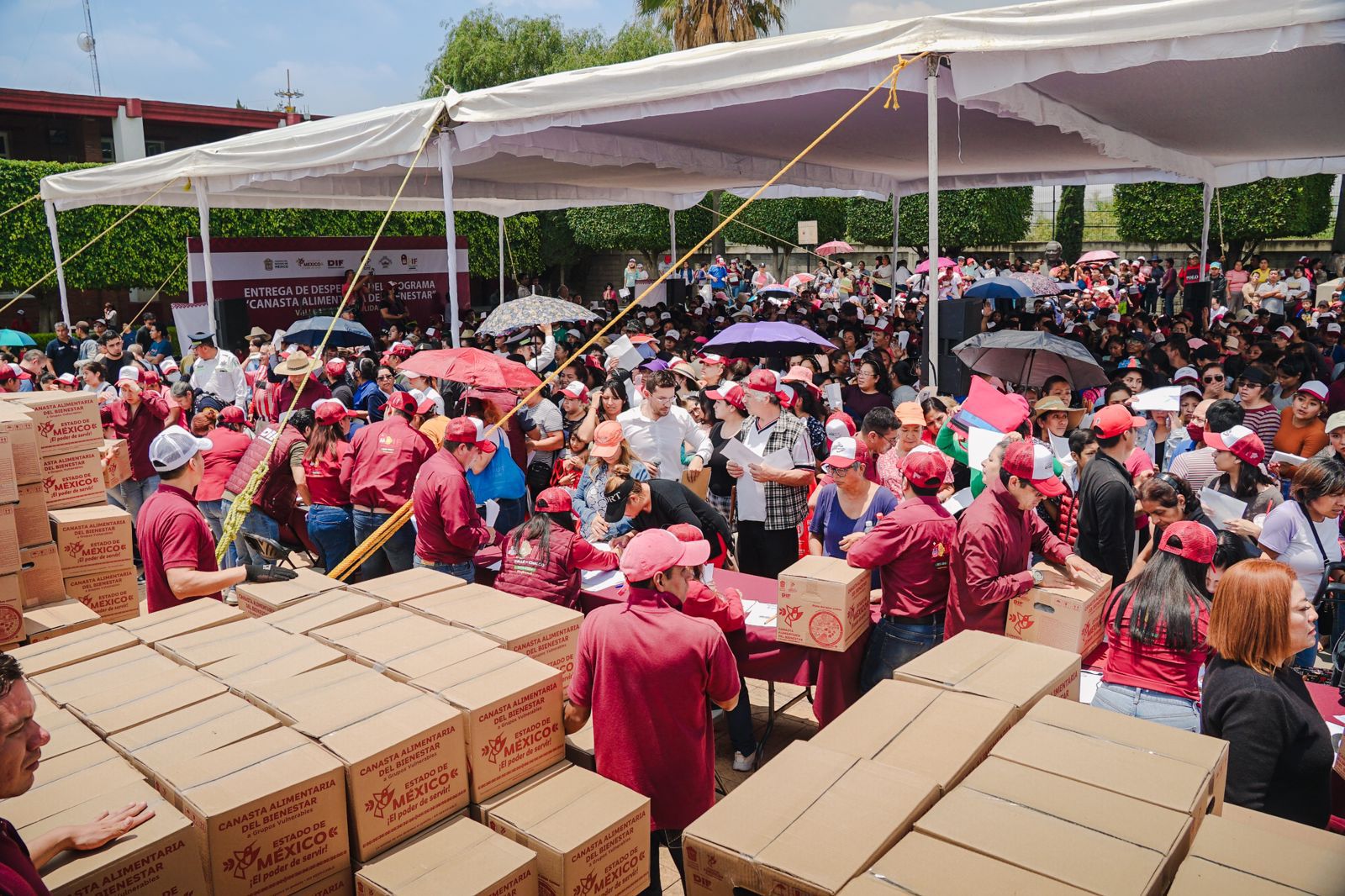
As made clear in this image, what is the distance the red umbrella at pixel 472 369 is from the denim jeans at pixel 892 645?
3.77 meters

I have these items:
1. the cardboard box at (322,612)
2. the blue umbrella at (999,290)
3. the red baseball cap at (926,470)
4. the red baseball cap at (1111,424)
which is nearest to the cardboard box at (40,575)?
the cardboard box at (322,612)

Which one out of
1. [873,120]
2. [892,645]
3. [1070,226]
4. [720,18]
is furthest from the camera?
[1070,226]

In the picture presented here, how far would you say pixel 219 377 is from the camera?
424 inches

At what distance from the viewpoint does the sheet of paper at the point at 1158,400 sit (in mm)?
6609

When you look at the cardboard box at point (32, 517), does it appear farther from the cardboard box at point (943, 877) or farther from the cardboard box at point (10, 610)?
the cardboard box at point (943, 877)

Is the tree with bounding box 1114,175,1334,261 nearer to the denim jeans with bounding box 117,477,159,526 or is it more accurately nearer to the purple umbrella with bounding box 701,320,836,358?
the purple umbrella with bounding box 701,320,836,358

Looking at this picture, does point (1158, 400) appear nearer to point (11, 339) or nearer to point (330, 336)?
point (330, 336)

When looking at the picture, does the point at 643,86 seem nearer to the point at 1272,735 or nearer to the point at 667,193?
the point at 1272,735

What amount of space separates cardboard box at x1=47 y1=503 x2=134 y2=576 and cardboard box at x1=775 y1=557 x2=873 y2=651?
317 cm

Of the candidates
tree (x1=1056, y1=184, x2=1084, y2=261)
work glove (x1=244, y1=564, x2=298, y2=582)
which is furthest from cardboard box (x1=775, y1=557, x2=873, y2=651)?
tree (x1=1056, y1=184, x2=1084, y2=261)

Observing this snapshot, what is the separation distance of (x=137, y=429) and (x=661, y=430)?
430cm

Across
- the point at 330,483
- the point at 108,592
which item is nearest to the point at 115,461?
the point at 330,483

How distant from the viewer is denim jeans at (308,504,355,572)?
629 cm

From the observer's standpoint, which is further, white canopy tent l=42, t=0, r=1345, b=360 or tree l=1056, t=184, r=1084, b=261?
tree l=1056, t=184, r=1084, b=261
